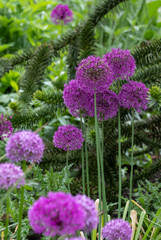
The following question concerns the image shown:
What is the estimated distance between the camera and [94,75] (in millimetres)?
949

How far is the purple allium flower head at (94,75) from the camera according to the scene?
0.94 m

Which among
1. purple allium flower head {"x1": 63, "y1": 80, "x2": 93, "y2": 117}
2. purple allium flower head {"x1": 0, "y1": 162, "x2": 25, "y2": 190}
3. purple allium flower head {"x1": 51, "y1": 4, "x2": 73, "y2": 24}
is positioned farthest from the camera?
purple allium flower head {"x1": 51, "y1": 4, "x2": 73, "y2": 24}

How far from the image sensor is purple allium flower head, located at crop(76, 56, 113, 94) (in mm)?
945

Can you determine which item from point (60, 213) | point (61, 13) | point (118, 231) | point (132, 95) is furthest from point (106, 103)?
point (61, 13)

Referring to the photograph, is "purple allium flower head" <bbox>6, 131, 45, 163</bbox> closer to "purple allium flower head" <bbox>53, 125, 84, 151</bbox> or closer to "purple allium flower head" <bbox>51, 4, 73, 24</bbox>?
"purple allium flower head" <bbox>53, 125, 84, 151</bbox>

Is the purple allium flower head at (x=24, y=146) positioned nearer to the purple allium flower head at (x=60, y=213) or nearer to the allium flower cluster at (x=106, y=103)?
the purple allium flower head at (x=60, y=213)

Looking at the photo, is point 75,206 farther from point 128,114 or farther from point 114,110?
point 128,114

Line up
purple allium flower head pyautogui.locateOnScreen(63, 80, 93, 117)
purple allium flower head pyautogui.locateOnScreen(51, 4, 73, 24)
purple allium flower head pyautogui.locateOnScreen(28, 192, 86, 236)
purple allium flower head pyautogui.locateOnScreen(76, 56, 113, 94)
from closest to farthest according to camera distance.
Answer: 1. purple allium flower head pyautogui.locateOnScreen(28, 192, 86, 236)
2. purple allium flower head pyautogui.locateOnScreen(76, 56, 113, 94)
3. purple allium flower head pyautogui.locateOnScreen(63, 80, 93, 117)
4. purple allium flower head pyautogui.locateOnScreen(51, 4, 73, 24)

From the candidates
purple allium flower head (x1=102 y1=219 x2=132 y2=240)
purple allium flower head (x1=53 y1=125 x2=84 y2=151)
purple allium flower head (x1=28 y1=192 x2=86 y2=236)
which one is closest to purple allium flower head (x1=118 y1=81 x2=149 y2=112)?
purple allium flower head (x1=53 y1=125 x2=84 y2=151)

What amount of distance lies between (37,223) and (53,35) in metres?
3.25

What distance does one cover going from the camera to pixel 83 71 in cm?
96

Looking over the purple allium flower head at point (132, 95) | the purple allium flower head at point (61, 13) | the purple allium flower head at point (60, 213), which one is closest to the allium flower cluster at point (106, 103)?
the purple allium flower head at point (132, 95)

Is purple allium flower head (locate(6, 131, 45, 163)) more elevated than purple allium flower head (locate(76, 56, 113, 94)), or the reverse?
purple allium flower head (locate(76, 56, 113, 94))

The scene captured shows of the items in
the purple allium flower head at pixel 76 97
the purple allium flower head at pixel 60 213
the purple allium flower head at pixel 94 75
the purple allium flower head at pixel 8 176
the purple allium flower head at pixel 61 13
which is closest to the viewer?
the purple allium flower head at pixel 60 213
